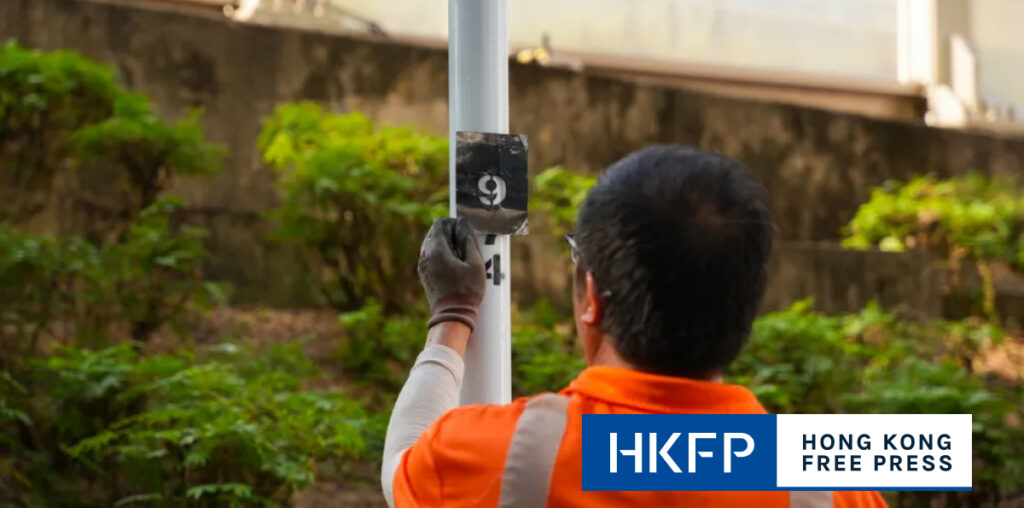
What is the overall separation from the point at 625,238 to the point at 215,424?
2687mm

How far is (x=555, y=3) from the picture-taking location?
401 inches

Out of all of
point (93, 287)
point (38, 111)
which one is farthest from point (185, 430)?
point (38, 111)

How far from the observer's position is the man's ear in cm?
157

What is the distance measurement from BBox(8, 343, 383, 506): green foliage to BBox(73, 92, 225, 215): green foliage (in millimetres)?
1268

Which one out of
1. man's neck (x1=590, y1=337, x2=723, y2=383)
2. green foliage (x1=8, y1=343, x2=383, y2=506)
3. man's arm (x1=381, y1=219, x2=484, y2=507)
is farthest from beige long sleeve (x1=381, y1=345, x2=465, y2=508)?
green foliage (x1=8, y1=343, x2=383, y2=506)

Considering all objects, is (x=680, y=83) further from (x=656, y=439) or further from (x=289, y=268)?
(x=656, y=439)

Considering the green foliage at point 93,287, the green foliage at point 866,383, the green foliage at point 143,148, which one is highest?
the green foliage at point 143,148

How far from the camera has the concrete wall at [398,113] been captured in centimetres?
650

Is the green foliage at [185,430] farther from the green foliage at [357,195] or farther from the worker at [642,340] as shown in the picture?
the worker at [642,340]

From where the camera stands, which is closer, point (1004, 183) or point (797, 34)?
point (1004, 183)

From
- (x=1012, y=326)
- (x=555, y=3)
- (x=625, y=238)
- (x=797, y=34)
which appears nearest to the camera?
(x=625, y=238)

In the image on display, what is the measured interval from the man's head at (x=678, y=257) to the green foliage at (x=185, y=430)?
2541 mm

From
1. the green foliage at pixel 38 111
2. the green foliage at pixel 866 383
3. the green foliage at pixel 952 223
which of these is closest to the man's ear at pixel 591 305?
the green foliage at pixel 866 383

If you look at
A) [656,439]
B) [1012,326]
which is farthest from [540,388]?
[1012,326]
